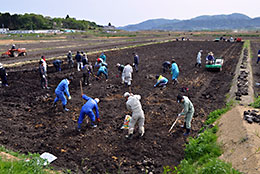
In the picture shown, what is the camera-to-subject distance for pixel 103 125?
8.29m

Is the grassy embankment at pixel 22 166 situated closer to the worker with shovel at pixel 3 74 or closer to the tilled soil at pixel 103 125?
the tilled soil at pixel 103 125

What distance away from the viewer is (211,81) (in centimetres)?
1526

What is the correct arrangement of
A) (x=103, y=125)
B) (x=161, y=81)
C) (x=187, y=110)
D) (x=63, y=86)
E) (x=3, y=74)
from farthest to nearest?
Result: (x=161, y=81)
(x=3, y=74)
(x=63, y=86)
(x=103, y=125)
(x=187, y=110)

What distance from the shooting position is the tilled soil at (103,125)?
6320mm

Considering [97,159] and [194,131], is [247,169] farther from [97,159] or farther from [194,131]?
[97,159]

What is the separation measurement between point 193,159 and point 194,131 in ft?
6.45

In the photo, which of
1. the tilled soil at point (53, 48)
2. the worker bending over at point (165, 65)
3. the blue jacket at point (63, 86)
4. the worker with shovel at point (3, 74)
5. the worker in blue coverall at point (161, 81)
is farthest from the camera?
the tilled soil at point (53, 48)

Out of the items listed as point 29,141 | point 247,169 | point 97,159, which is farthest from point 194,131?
point 29,141

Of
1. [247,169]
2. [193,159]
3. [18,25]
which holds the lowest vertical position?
[193,159]

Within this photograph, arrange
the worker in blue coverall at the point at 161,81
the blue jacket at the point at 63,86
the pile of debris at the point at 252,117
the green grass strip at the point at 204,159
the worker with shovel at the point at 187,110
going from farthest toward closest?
the worker in blue coverall at the point at 161,81 → the blue jacket at the point at 63,86 → the worker with shovel at the point at 187,110 → the pile of debris at the point at 252,117 → the green grass strip at the point at 204,159

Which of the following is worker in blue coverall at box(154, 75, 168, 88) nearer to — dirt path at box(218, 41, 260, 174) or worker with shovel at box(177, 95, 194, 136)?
dirt path at box(218, 41, 260, 174)

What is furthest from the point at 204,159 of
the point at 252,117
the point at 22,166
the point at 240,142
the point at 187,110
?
the point at 22,166

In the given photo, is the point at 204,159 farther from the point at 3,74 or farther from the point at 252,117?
the point at 3,74

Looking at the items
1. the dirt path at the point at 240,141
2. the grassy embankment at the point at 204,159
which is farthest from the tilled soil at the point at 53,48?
the dirt path at the point at 240,141
